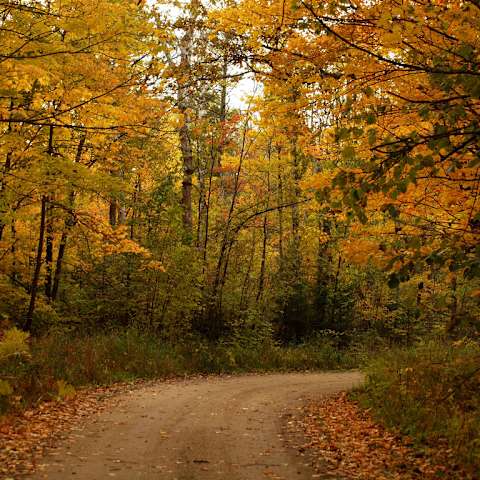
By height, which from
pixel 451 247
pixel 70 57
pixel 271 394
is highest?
pixel 70 57

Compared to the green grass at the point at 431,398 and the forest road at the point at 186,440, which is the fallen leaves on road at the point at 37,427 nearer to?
the forest road at the point at 186,440

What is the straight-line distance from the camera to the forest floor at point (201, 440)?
6439 mm

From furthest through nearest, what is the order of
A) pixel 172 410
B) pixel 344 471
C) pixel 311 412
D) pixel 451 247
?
pixel 311 412 < pixel 172 410 < pixel 344 471 < pixel 451 247

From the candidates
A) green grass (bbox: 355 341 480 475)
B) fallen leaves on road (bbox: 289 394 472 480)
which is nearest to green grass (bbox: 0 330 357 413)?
fallen leaves on road (bbox: 289 394 472 480)

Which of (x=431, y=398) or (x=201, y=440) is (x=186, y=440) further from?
(x=431, y=398)

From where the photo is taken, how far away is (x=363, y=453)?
7516 mm

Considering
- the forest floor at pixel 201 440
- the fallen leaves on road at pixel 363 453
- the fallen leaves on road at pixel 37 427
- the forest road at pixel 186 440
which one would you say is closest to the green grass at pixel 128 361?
the fallen leaves on road at pixel 37 427

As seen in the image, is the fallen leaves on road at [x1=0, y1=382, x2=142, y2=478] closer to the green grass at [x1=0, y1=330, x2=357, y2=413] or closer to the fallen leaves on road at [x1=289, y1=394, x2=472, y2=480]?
the green grass at [x1=0, y1=330, x2=357, y2=413]

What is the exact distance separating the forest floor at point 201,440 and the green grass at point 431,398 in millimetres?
371

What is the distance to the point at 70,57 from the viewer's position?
24.2 feet

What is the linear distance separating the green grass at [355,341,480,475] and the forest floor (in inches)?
14.6

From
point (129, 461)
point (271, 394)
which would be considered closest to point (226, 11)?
point (129, 461)

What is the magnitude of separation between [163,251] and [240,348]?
4080mm

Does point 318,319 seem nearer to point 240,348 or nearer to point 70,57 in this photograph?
point 240,348
